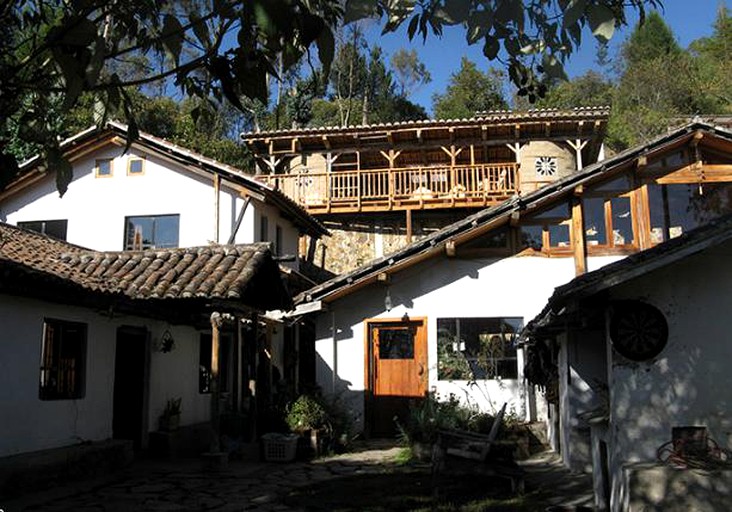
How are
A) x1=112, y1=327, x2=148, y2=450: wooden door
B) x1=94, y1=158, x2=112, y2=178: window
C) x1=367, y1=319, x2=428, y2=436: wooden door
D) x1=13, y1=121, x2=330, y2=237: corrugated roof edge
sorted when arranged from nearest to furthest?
x1=112, y1=327, x2=148, y2=450: wooden door, x1=367, y1=319, x2=428, y2=436: wooden door, x1=13, y1=121, x2=330, y2=237: corrugated roof edge, x1=94, y1=158, x2=112, y2=178: window

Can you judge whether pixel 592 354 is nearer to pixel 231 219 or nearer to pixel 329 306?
pixel 329 306

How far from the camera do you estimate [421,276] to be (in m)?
14.7

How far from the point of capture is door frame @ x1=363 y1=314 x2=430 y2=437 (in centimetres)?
1438

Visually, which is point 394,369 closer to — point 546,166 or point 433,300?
point 433,300

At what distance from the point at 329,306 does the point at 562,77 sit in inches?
464

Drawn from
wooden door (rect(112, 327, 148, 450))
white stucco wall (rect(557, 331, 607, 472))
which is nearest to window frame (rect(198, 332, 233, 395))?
wooden door (rect(112, 327, 148, 450))

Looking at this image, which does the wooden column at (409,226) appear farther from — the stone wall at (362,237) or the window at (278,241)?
the window at (278,241)

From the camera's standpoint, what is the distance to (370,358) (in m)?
14.6

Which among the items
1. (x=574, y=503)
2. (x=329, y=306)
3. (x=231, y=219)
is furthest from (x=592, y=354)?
(x=231, y=219)

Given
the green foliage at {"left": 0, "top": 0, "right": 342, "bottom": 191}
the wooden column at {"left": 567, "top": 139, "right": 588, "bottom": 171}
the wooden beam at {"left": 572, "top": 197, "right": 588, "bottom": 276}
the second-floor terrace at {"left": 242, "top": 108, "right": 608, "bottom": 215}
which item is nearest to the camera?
the green foliage at {"left": 0, "top": 0, "right": 342, "bottom": 191}

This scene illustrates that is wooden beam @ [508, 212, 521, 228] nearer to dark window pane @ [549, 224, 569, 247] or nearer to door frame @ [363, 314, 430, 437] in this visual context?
dark window pane @ [549, 224, 569, 247]

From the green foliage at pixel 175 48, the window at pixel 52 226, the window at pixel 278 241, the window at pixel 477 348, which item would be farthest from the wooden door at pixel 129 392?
the green foliage at pixel 175 48

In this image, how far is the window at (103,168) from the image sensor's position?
60.7 ft

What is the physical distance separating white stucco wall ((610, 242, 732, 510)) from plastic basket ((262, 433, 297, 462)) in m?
6.37
